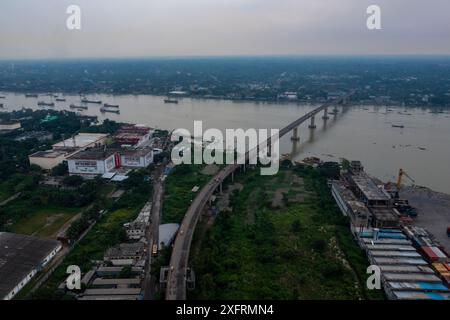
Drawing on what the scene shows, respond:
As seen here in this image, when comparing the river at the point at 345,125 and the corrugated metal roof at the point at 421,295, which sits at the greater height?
the river at the point at 345,125

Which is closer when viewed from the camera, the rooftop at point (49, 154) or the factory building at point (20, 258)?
the factory building at point (20, 258)

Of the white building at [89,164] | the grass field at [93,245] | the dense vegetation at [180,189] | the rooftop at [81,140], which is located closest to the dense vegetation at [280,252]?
the dense vegetation at [180,189]

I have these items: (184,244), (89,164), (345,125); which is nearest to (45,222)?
(89,164)

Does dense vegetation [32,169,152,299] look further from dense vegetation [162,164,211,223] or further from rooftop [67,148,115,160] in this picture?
rooftop [67,148,115,160]

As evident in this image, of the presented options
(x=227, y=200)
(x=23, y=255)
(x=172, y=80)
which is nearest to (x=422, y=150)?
(x=227, y=200)

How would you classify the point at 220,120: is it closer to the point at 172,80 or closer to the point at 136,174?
the point at 136,174

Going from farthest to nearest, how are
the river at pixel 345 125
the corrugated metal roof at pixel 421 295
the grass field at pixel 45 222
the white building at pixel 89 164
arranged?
the river at pixel 345 125 < the white building at pixel 89 164 < the grass field at pixel 45 222 < the corrugated metal roof at pixel 421 295

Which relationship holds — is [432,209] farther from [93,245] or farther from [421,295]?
[93,245]

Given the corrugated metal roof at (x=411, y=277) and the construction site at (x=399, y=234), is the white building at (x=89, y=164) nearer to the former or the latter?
the construction site at (x=399, y=234)
